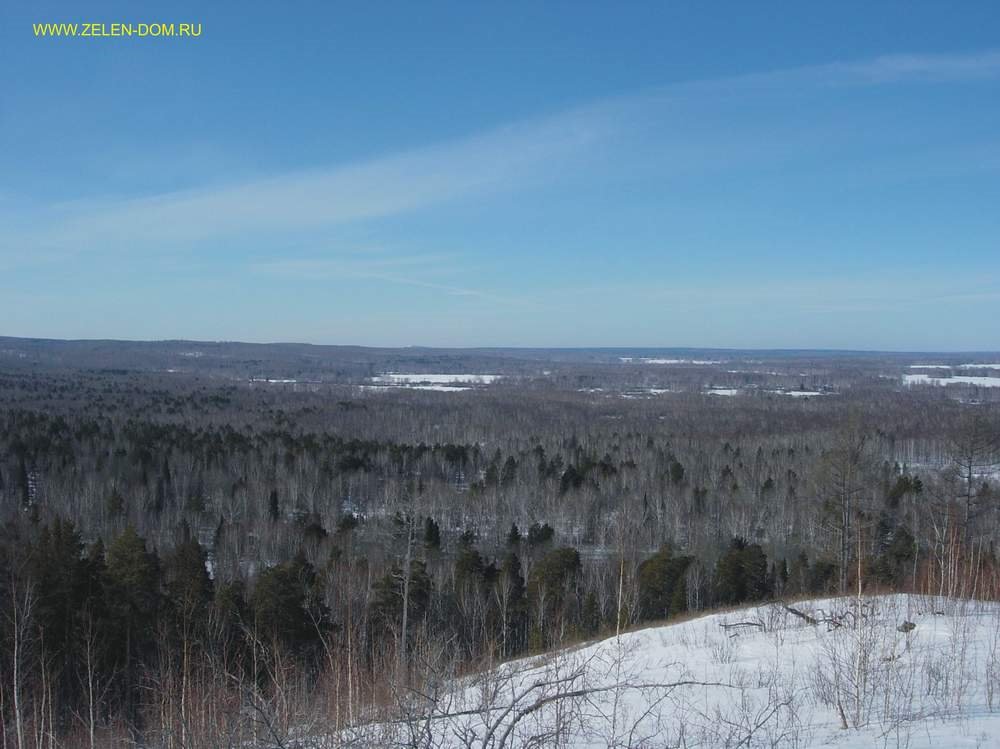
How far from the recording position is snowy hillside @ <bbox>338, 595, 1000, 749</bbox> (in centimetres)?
575

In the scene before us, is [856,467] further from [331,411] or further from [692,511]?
[331,411]

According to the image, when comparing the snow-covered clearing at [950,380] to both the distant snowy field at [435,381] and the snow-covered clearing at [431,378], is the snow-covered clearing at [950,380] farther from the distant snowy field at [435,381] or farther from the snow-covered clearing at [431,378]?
the snow-covered clearing at [431,378]

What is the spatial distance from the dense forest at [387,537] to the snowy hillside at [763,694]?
2.19 ft

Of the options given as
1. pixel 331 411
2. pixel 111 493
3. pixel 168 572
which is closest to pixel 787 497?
pixel 168 572

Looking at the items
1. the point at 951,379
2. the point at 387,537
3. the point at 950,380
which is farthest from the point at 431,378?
the point at 387,537

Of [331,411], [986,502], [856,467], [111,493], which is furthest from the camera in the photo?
[331,411]

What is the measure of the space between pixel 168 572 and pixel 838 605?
23.0 m

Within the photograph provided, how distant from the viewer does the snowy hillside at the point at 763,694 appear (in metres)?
5.75

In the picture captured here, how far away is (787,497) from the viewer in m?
44.3

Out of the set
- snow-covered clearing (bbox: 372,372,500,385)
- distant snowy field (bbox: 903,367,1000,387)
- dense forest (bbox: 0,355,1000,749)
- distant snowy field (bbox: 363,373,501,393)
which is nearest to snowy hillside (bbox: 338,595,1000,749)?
dense forest (bbox: 0,355,1000,749)

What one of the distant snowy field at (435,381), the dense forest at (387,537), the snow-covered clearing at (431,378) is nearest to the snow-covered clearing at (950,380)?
the dense forest at (387,537)

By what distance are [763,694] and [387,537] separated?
27466 mm

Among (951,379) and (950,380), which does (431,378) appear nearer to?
(950,380)

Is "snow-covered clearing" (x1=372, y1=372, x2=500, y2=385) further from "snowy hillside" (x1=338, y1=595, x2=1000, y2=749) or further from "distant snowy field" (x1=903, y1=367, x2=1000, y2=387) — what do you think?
"snowy hillside" (x1=338, y1=595, x2=1000, y2=749)
